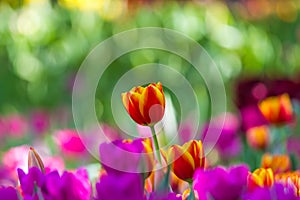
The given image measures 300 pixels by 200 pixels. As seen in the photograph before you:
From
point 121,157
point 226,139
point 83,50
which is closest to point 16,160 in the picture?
point 226,139

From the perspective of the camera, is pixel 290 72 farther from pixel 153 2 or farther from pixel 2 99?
pixel 153 2

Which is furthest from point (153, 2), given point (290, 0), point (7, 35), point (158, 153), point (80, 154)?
point (158, 153)

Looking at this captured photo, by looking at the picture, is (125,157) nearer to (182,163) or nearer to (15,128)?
(182,163)

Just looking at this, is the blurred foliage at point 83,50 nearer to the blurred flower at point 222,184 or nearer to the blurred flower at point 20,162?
the blurred flower at point 20,162

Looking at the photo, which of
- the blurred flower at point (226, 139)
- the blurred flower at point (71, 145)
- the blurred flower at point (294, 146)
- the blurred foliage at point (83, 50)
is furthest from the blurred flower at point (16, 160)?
the blurred foliage at point (83, 50)

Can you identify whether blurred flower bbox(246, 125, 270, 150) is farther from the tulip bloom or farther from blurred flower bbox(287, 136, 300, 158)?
the tulip bloom

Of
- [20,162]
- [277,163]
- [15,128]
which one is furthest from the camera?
[15,128]
